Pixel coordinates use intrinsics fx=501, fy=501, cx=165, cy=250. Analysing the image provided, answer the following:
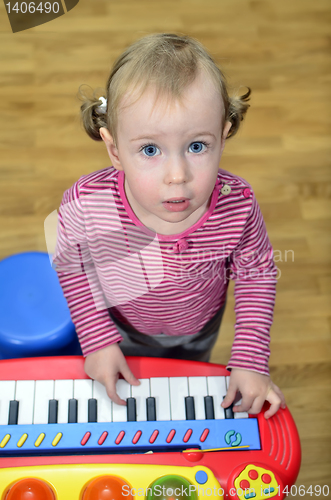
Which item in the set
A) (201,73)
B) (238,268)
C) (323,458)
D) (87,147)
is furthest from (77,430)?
(87,147)

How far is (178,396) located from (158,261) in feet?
0.67

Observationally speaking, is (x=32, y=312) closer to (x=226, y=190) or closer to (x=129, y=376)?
(x=129, y=376)

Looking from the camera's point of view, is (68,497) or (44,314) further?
(44,314)

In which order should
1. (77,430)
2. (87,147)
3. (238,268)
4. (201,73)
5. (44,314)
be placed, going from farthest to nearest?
1. (87,147)
2. (44,314)
3. (238,268)
4. (77,430)
5. (201,73)

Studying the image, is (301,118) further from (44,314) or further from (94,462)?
(94,462)

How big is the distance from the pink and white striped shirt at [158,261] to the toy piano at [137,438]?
0.25 feet

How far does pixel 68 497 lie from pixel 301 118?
1.50m

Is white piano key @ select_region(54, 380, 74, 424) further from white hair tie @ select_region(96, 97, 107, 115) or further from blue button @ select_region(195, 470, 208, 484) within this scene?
white hair tie @ select_region(96, 97, 107, 115)

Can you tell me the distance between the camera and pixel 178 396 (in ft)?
2.36

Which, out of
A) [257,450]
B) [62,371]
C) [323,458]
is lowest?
[323,458]

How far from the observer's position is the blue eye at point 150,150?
58 cm

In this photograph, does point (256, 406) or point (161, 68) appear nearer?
point (161, 68)

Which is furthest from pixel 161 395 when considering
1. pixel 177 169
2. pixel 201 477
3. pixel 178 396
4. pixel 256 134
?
pixel 256 134

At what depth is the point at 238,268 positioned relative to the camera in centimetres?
81
